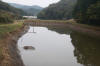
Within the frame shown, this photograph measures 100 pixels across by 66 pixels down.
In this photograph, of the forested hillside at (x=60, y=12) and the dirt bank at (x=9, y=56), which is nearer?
the dirt bank at (x=9, y=56)

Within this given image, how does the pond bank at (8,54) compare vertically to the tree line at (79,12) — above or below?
below

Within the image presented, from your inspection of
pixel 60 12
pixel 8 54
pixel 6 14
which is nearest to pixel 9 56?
pixel 8 54

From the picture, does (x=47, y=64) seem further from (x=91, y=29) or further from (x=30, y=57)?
(x=91, y=29)

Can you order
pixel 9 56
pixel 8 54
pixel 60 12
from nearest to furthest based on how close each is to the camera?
1. pixel 9 56
2. pixel 8 54
3. pixel 60 12

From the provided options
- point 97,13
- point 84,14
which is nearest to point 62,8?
point 84,14

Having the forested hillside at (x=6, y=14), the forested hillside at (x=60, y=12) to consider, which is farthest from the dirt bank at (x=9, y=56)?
the forested hillside at (x=60, y=12)

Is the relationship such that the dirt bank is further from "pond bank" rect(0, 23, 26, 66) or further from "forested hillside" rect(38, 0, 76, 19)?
"forested hillside" rect(38, 0, 76, 19)

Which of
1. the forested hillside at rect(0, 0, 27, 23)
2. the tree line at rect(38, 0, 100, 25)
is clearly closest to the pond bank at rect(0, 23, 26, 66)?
the forested hillside at rect(0, 0, 27, 23)

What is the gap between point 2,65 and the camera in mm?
13281

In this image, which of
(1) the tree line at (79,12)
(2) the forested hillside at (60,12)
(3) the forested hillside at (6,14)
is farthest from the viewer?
(2) the forested hillside at (60,12)

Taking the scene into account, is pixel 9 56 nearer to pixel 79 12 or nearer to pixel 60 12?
pixel 79 12

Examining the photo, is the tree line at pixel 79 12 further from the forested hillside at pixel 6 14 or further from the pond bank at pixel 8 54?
the pond bank at pixel 8 54

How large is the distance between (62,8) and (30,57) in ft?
392

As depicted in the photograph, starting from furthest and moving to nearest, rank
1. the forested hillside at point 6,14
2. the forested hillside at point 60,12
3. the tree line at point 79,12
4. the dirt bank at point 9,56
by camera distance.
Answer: the forested hillside at point 60,12, the tree line at point 79,12, the forested hillside at point 6,14, the dirt bank at point 9,56
